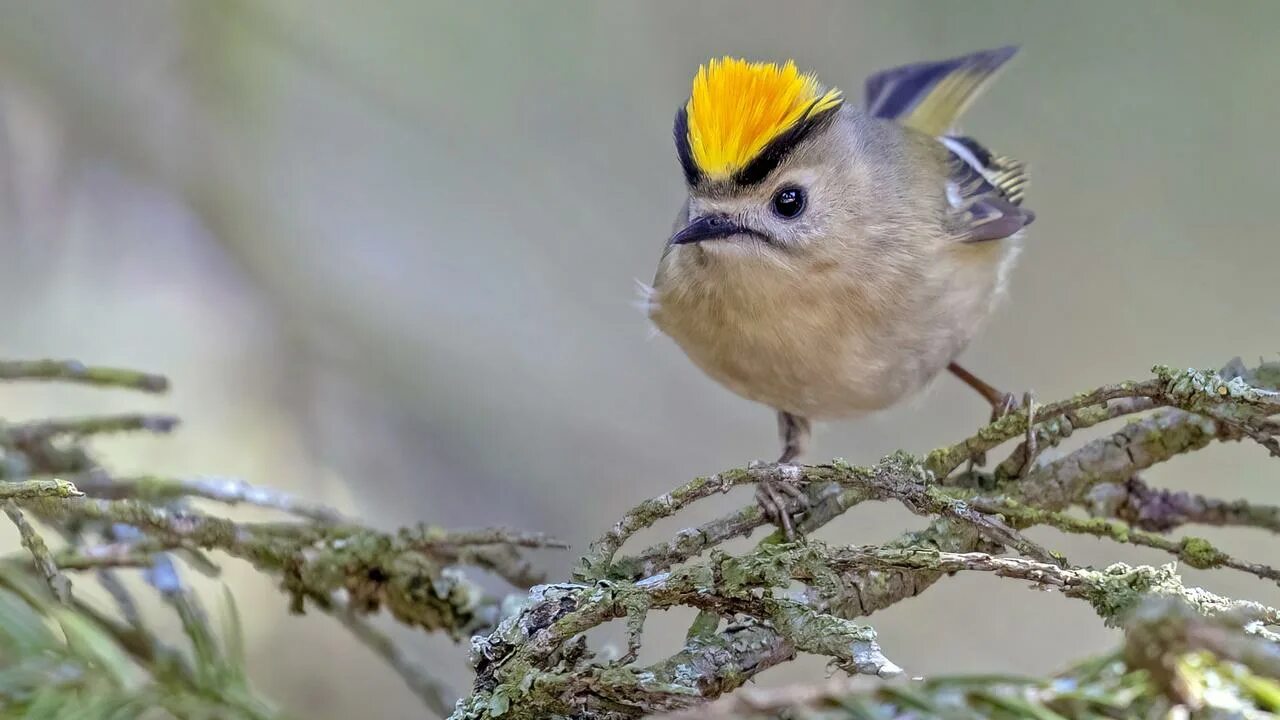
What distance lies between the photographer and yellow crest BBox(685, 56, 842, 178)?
4.13ft

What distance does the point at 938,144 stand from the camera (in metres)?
1.80

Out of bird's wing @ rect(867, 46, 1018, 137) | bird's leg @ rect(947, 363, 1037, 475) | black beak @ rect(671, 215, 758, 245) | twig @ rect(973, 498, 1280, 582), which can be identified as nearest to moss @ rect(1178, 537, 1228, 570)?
twig @ rect(973, 498, 1280, 582)

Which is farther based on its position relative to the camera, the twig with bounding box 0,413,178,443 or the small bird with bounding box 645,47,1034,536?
the small bird with bounding box 645,47,1034,536

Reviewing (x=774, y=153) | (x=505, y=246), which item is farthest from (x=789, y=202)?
(x=505, y=246)

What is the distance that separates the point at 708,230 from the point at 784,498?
518mm

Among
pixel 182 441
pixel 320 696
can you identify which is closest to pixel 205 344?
pixel 182 441

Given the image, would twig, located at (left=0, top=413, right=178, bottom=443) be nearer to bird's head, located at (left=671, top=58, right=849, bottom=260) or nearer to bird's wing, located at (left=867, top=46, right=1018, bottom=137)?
bird's head, located at (left=671, top=58, right=849, bottom=260)

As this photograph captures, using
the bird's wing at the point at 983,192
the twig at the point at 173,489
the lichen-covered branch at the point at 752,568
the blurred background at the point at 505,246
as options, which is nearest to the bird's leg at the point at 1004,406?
the lichen-covered branch at the point at 752,568

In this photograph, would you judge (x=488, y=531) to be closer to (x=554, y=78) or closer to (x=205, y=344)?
(x=205, y=344)

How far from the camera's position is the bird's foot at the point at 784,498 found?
2.31ft

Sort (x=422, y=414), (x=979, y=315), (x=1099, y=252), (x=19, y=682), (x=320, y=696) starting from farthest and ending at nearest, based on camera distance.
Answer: (x=1099, y=252)
(x=422, y=414)
(x=320, y=696)
(x=979, y=315)
(x=19, y=682)

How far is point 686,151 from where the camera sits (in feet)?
4.40

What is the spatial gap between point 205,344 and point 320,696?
2.33ft

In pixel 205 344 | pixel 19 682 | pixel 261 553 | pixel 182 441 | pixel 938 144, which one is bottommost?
pixel 19 682
